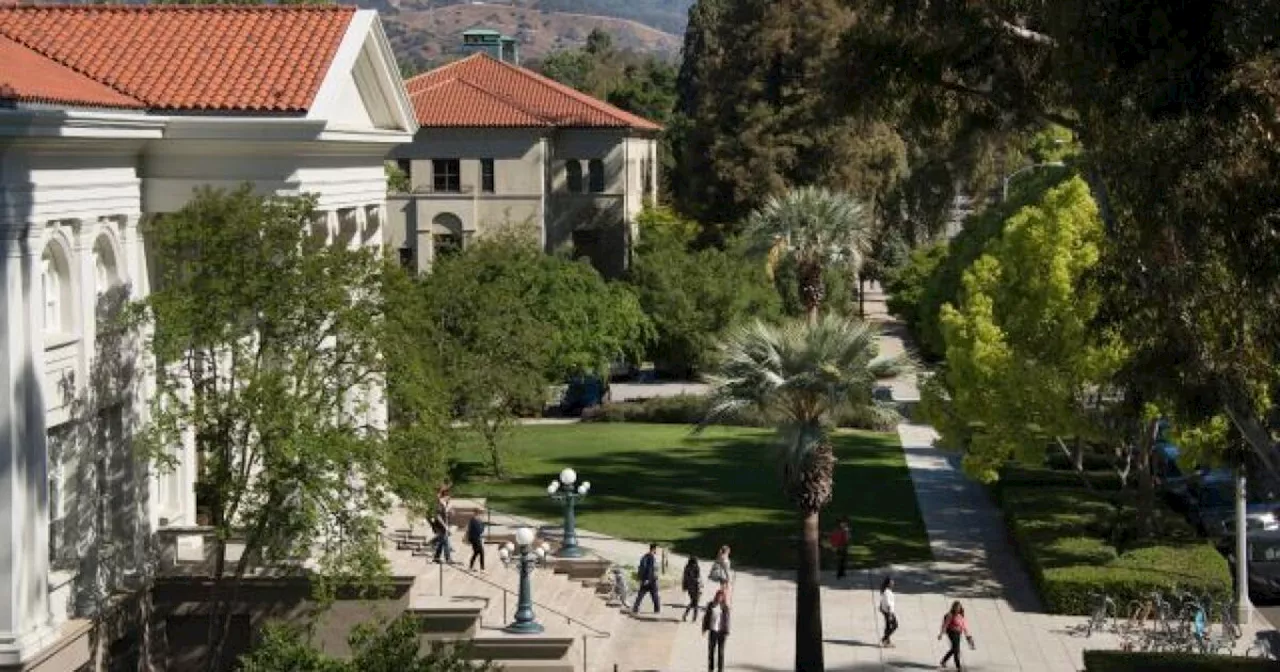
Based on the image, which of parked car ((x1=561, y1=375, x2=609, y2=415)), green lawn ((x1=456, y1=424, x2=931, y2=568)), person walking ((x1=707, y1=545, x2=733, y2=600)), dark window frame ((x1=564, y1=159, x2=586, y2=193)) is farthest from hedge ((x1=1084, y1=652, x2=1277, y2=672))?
dark window frame ((x1=564, y1=159, x2=586, y2=193))

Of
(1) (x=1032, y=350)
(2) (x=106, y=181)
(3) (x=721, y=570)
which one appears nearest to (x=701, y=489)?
(1) (x=1032, y=350)

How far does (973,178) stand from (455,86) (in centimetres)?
2441

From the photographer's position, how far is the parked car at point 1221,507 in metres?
39.8

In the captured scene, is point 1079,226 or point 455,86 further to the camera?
point 455,86

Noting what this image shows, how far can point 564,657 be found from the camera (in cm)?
3162

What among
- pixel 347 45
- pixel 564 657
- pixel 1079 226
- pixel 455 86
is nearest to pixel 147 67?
pixel 347 45

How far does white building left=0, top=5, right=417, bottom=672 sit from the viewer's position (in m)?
24.3

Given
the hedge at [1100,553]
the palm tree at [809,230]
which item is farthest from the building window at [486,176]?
the hedge at [1100,553]

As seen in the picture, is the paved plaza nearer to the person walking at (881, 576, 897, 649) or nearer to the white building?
the person walking at (881, 576, 897, 649)

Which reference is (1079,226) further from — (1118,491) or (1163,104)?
(1163,104)

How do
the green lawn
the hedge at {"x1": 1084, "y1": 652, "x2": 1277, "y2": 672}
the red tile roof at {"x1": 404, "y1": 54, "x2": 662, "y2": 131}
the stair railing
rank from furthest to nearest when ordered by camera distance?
1. the red tile roof at {"x1": 404, "y1": 54, "x2": 662, "y2": 131}
2. the green lawn
3. the stair railing
4. the hedge at {"x1": 1084, "y1": 652, "x2": 1277, "y2": 672}

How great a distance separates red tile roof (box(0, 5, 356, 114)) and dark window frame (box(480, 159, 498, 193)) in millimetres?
47976

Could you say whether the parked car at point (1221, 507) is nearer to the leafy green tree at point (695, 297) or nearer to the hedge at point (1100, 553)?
the hedge at point (1100, 553)

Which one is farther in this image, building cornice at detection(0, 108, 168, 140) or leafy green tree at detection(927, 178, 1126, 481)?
leafy green tree at detection(927, 178, 1126, 481)
